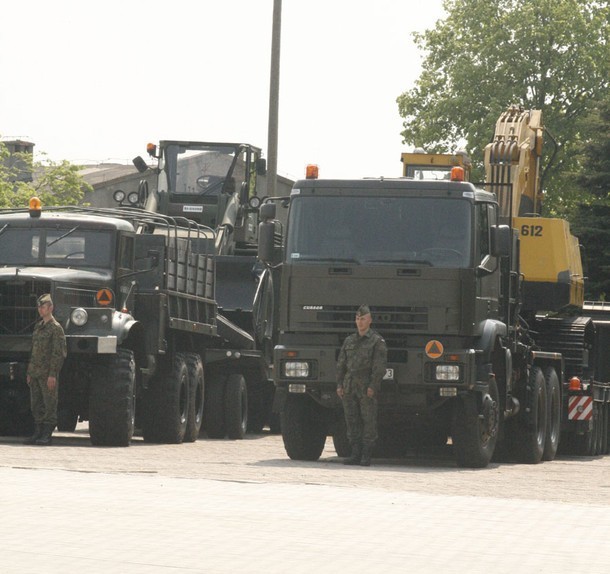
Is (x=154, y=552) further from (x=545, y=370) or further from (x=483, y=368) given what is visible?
(x=545, y=370)

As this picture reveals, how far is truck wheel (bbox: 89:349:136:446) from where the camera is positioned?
20.5m

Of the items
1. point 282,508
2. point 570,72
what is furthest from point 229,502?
point 570,72

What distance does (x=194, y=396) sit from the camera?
2366cm

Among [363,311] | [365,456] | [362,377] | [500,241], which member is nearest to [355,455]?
[365,456]

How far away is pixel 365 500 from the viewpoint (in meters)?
13.5

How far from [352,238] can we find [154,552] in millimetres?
8751

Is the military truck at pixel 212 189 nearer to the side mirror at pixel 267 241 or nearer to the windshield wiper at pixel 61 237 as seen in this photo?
the windshield wiper at pixel 61 237

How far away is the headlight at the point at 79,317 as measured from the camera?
67.8ft

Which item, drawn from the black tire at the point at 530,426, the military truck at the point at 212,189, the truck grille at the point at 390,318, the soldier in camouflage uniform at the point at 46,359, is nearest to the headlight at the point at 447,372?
the truck grille at the point at 390,318

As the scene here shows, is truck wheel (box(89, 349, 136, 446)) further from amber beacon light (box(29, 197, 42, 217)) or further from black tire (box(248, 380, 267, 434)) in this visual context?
black tire (box(248, 380, 267, 434))

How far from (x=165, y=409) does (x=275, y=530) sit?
38.0ft

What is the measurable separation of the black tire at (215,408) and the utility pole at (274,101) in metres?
4.46

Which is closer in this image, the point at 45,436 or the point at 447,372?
the point at 447,372

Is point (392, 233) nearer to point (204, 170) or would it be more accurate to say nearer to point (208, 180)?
point (208, 180)
